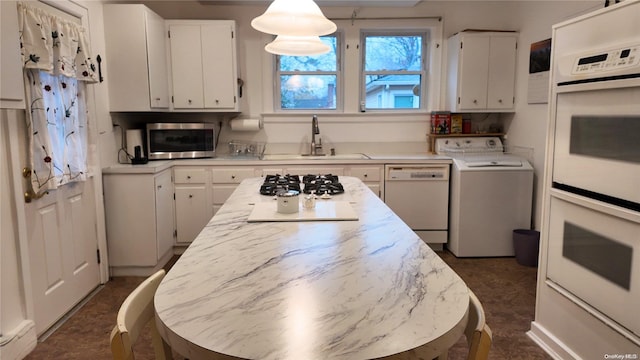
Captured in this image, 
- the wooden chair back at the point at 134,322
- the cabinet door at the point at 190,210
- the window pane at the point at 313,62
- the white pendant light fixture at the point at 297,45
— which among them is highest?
the window pane at the point at 313,62

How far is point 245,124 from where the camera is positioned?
4.25 m

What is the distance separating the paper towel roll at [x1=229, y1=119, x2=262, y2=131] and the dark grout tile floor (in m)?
1.48

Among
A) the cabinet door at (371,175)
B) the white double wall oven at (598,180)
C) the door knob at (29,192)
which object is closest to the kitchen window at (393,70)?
the cabinet door at (371,175)

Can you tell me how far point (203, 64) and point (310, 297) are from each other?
344 centimetres

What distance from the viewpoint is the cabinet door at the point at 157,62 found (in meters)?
3.62

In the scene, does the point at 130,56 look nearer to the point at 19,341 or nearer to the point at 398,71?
the point at 19,341

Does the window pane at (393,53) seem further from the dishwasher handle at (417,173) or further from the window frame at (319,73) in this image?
the dishwasher handle at (417,173)

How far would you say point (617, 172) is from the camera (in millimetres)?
1821

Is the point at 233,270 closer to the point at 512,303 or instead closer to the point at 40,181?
the point at 40,181

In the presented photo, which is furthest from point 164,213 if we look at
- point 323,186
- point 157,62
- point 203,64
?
point 323,186

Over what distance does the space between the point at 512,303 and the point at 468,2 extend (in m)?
3.08

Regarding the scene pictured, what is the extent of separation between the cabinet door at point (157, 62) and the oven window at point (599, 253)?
128 inches

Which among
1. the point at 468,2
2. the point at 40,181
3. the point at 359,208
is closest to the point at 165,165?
the point at 40,181

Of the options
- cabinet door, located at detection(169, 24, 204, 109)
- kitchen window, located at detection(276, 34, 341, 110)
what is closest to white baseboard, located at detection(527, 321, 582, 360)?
kitchen window, located at detection(276, 34, 341, 110)
